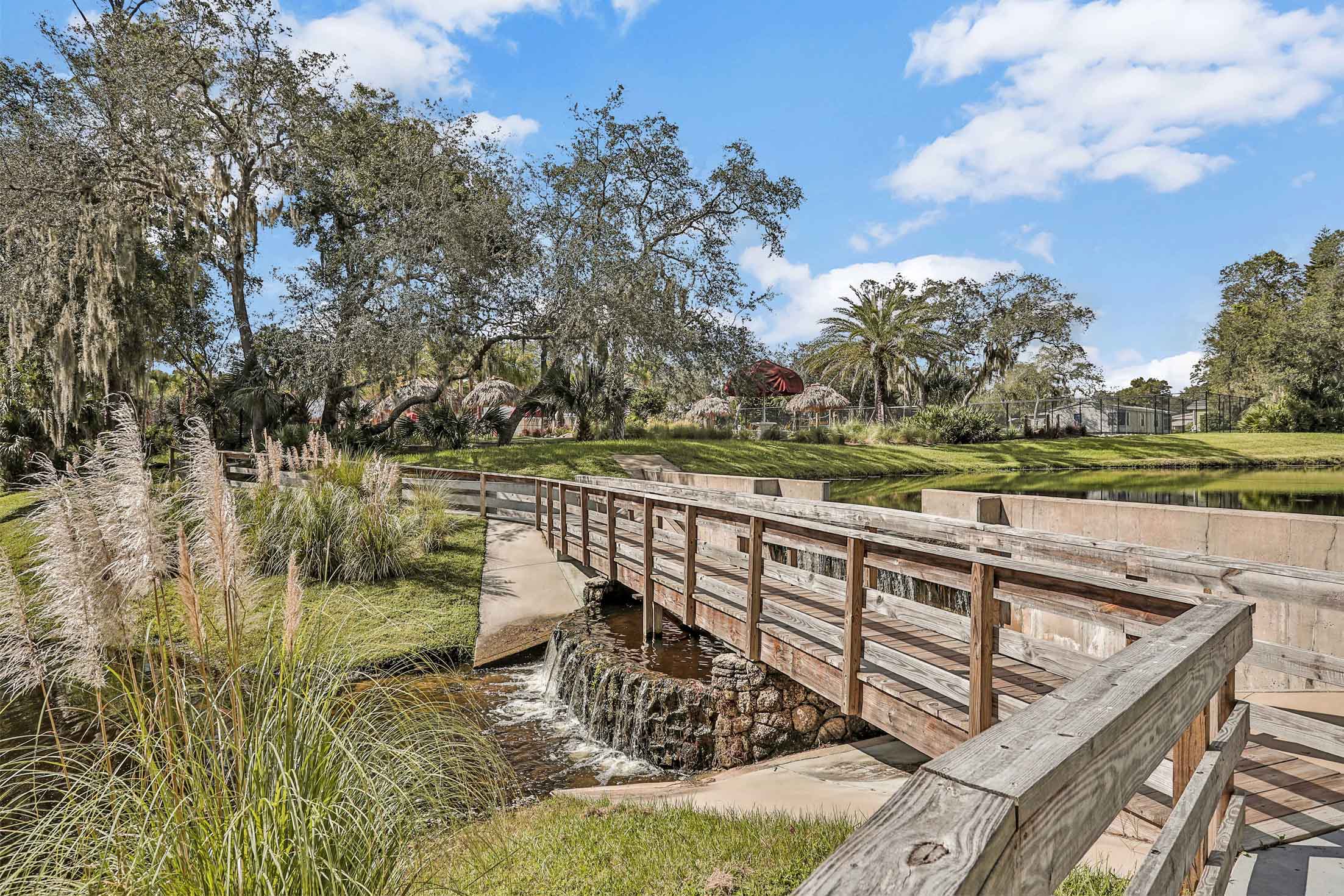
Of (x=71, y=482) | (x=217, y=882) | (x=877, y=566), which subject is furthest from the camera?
(x=877, y=566)

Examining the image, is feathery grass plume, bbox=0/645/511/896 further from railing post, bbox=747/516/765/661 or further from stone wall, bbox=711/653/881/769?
stone wall, bbox=711/653/881/769

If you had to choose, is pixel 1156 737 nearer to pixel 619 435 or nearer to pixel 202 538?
pixel 202 538

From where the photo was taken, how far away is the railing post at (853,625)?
4234 millimetres

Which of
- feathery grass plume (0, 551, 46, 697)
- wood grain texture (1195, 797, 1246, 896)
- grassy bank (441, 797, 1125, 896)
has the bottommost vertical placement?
grassy bank (441, 797, 1125, 896)

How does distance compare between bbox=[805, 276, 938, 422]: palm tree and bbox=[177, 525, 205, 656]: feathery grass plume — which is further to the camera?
bbox=[805, 276, 938, 422]: palm tree

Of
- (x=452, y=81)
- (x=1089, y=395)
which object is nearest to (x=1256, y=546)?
(x=452, y=81)

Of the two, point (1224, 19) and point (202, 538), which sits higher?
point (1224, 19)

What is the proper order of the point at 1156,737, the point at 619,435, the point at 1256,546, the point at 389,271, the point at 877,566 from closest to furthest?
the point at 1156,737, the point at 877,566, the point at 1256,546, the point at 389,271, the point at 619,435

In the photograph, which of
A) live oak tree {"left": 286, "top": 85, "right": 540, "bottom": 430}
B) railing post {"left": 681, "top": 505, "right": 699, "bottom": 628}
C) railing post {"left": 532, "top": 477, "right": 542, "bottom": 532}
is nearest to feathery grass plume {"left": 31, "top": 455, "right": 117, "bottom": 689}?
railing post {"left": 681, "top": 505, "right": 699, "bottom": 628}

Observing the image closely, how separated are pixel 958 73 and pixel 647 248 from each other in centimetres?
1113

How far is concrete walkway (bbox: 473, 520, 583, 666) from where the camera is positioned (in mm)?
9188

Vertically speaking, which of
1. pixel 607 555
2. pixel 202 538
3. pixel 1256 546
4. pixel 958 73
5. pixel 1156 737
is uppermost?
pixel 958 73

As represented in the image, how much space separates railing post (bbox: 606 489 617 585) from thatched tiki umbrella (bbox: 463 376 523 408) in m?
19.7

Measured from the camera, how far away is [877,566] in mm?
4238
